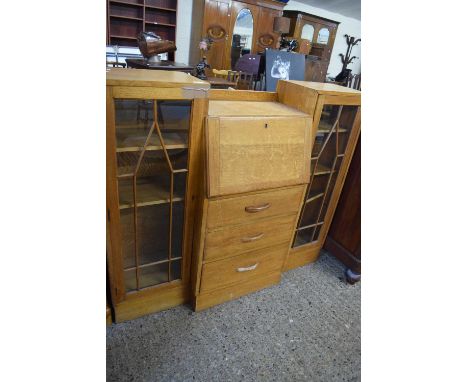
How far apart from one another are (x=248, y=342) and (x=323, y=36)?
267 inches

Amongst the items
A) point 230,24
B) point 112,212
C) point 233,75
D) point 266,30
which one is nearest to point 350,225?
point 112,212

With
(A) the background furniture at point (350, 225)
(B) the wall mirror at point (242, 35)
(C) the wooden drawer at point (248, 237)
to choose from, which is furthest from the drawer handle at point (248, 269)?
(B) the wall mirror at point (242, 35)

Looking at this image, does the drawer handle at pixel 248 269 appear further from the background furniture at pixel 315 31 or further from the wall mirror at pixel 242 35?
the wall mirror at pixel 242 35

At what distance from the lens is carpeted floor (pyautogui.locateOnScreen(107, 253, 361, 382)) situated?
126 centimetres

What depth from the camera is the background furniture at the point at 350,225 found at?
175 cm

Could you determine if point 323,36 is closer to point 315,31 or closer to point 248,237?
point 315,31

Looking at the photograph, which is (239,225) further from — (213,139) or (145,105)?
(145,105)

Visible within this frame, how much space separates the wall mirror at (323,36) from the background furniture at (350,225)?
572 cm

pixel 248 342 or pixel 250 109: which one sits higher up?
pixel 250 109

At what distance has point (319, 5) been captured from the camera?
6.56 metres

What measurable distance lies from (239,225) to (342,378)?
83 centimetres

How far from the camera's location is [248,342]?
1.39 meters

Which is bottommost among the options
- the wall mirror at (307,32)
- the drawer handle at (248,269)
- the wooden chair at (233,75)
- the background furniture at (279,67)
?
the drawer handle at (248,269)
